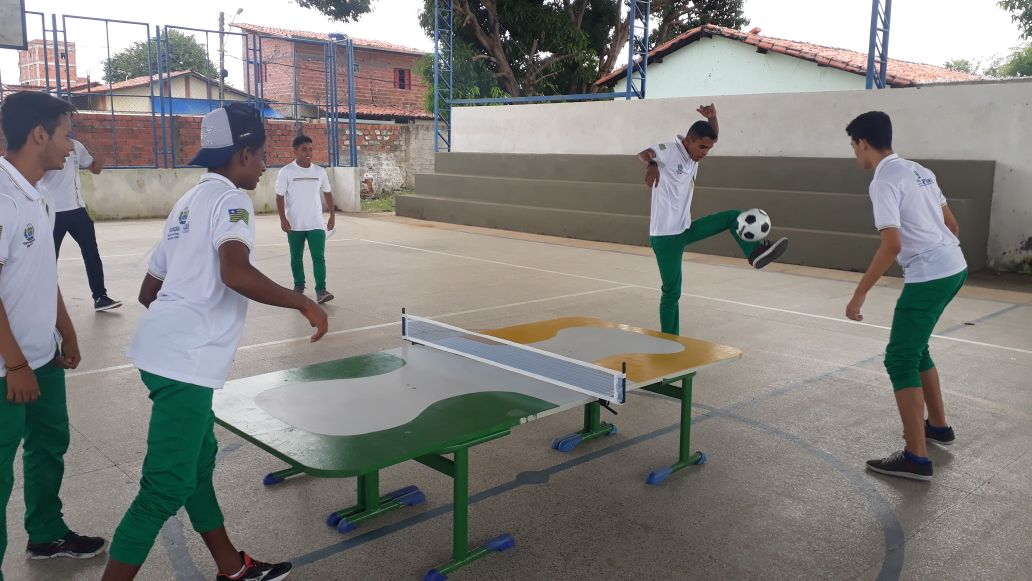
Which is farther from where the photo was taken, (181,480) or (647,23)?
(647,23)

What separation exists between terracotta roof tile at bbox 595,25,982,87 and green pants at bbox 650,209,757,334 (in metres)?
14.3

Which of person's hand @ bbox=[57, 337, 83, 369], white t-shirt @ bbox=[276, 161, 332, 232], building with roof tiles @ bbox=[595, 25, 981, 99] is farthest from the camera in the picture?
building with roof tiles @ bbox=[595, 25, 981, 99]

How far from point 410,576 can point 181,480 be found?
1009 millimetres

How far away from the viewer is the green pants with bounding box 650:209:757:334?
615cm

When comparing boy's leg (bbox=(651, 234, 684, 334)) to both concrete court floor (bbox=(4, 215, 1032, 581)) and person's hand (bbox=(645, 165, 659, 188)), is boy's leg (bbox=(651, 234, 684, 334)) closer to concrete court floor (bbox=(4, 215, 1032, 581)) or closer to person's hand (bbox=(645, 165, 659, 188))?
person's hand (bbox=(645, 165, 659, 188))

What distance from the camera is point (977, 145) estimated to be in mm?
11547

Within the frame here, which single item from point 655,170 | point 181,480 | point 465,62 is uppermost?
point 465,62

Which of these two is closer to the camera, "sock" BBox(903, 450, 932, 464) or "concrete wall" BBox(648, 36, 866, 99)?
"sock" BBox(903, 450, 932, 464)

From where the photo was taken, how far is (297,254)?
28.6 feet

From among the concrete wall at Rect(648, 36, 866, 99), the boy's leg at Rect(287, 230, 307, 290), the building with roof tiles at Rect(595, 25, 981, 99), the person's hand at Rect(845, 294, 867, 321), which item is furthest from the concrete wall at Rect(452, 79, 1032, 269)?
the person's hand at Rect(845, 294, 867, 321)

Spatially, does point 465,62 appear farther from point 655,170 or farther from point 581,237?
point 655,170

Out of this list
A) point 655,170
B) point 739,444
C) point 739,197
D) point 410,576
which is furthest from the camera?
point 739,197

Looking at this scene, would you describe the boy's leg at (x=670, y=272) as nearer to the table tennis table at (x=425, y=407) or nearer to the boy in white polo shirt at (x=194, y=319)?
the table tennis table at (x=425, y=407)

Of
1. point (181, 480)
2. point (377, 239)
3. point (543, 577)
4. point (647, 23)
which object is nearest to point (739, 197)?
point (647, 23)
